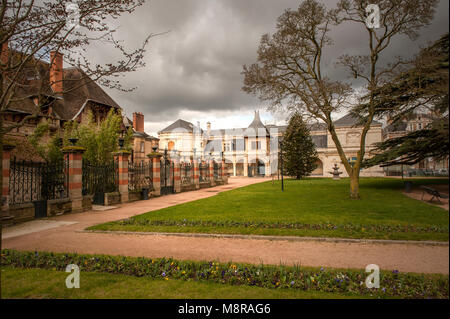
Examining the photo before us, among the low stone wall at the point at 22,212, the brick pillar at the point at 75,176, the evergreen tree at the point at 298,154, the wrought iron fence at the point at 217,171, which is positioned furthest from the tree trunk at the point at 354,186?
the evergreen tree at the point at 298,154

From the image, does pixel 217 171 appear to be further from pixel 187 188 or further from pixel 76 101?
pixel 76 101

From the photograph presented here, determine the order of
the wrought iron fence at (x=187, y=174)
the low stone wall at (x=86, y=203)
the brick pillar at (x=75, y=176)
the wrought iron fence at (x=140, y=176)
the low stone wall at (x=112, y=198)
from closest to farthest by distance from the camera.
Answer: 1. the brick pillar at (x=75, y=176)
2. the low stone wall at (x=86, y=203)
3. the low stone wall at (x=112, y=198)
4. the wrought iron fence at (x=140, y=176)
5. the wrought iron fence at (x=187, y=174)

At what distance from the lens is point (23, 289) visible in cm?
310

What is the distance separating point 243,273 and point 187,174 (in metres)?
19.9

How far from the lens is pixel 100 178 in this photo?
45.2 ft

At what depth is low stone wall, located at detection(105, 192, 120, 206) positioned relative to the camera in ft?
43.1

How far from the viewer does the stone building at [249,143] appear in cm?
4388

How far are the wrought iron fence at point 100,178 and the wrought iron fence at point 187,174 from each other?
27.7ft

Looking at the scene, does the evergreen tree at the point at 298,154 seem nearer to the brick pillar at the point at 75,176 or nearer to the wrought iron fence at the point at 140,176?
the wrought iron fence at the point at 140,176

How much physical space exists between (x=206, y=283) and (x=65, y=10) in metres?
4.97

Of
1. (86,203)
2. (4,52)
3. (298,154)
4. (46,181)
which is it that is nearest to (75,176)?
(46,181)

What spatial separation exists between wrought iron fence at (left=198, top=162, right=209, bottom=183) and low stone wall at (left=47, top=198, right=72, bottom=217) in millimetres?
14874
